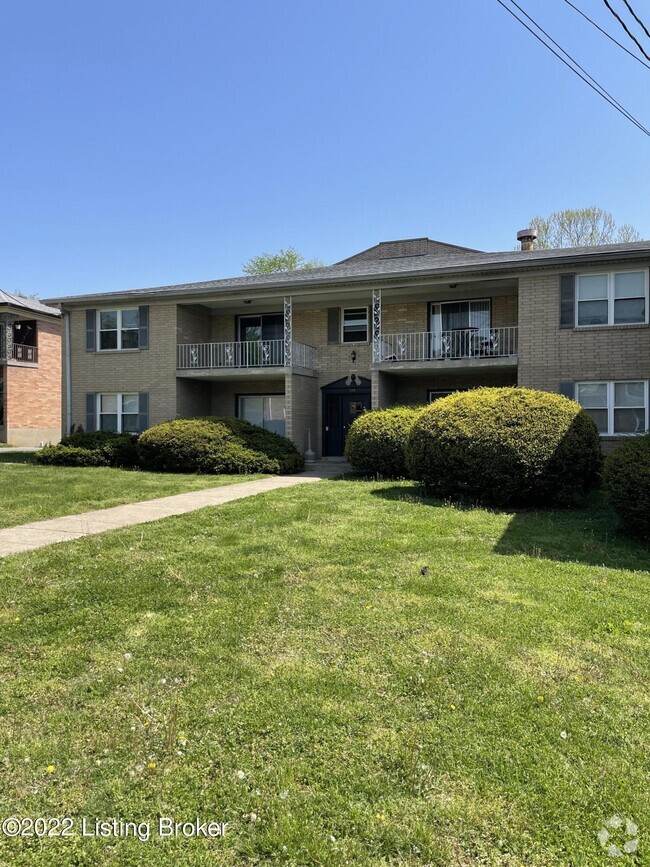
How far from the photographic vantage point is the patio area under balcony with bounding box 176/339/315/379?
17.8m

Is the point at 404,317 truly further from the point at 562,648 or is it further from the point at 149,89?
the point at 562,648

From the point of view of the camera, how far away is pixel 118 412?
19531 millimetres

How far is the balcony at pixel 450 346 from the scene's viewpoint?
1634cm

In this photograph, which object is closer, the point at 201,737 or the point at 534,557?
the point at 201,737

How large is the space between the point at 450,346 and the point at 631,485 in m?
11.4

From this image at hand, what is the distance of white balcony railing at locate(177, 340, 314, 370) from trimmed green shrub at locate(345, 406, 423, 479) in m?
5.15

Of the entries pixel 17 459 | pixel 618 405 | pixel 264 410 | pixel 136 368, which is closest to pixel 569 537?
pixel 618 405

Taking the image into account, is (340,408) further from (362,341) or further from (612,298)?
(612,298)

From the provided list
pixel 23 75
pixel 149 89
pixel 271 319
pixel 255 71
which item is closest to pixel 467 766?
pixel 255 71

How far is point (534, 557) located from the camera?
19.8 feet

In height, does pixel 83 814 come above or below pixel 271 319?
below

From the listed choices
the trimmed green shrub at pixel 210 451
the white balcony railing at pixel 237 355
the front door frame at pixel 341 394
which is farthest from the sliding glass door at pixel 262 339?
the trimmed green shrub at pixel 210 451

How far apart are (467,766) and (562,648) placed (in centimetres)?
150

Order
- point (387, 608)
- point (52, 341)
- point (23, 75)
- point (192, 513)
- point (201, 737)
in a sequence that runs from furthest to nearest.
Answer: point (52, 341) < point (23, 75) < point (192, 513) < point (387, 608) < point (201, 737)
